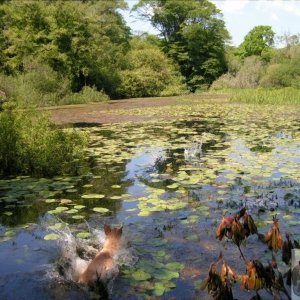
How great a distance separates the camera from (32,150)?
6719 mm

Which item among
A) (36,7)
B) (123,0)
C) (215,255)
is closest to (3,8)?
(36,7)

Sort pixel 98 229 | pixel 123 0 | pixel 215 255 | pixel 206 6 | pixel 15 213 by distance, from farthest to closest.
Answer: pixel 206 6
pixel 123 0
pixel 15 213
pixel 98 229
pixel 215 255

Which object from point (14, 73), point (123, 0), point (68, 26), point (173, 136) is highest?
point (123, 0)

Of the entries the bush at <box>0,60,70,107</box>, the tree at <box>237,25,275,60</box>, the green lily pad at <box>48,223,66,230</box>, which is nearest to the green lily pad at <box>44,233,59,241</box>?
the green lily pad at <box>48,223,66,230</box>

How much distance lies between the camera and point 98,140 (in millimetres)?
10039

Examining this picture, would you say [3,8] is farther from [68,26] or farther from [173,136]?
[173,136]

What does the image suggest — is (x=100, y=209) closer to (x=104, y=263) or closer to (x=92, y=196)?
(x=92, y=196)

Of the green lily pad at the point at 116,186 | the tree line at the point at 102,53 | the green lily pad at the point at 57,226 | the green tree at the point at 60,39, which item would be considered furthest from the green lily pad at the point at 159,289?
the green tree at the point at 60,39

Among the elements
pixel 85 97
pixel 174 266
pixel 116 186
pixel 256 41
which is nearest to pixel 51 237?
pixel 174 266

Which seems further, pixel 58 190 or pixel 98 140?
pixel 98 140

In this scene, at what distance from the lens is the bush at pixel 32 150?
664cm

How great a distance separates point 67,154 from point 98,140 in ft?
9.50

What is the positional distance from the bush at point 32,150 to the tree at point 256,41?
58.8 m

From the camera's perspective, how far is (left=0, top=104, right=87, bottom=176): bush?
6637 millimetres
